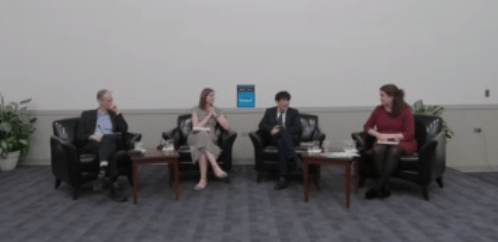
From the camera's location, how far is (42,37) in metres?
7.11

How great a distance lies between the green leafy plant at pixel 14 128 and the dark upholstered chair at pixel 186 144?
2357 millimetres

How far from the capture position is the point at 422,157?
16.8 ft

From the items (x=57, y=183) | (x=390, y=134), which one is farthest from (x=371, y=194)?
(x=57, y=183)

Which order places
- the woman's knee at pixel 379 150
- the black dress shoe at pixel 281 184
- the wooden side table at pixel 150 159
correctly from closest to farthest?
1. the wooden side table at pixel 150 159
2. the woman's knee at pixel 379 150
3. the black dress shoe at pixel 281 184

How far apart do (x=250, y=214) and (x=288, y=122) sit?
1847mm

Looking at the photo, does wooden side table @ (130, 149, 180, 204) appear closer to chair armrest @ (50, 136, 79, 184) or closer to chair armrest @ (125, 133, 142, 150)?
chair armrest @ (50, 136, 79, 184)

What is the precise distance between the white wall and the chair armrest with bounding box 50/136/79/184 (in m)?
1.84

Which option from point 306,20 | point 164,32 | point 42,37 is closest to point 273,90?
point 306,20

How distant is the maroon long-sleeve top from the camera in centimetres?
538

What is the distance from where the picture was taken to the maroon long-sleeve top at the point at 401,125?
538 centimetres

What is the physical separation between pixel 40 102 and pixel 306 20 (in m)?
4.33

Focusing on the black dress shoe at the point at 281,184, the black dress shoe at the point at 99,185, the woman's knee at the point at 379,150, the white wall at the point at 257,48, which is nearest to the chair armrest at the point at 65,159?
the black dress shoe at the point at 99,185

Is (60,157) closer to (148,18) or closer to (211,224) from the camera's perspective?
(211,224)

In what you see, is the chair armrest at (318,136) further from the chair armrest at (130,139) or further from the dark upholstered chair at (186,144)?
the chair armrest at (130,139)
